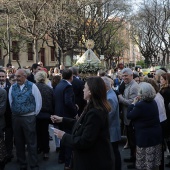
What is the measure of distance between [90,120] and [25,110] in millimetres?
2750

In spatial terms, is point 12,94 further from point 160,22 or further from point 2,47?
point 2,47

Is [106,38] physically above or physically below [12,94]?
above

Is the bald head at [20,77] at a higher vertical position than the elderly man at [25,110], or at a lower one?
higher

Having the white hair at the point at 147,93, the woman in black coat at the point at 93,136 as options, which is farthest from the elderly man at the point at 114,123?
the woman in black coat at the point at 93,136

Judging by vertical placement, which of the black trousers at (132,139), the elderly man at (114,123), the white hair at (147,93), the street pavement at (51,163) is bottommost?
the street pavement at (51,163)

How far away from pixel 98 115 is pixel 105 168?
1.89ft

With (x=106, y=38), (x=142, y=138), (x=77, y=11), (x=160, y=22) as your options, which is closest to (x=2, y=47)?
(x=106, y=38)

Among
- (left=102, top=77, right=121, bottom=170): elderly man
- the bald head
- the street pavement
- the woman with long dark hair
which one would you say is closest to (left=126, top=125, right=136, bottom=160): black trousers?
the street pavement

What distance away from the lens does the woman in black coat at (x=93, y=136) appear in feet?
10.5

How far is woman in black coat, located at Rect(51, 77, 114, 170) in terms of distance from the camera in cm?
320

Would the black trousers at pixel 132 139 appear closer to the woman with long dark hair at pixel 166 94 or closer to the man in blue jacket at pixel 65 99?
the woman with long dark hair at pixel 166 94

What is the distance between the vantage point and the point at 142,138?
491 cm

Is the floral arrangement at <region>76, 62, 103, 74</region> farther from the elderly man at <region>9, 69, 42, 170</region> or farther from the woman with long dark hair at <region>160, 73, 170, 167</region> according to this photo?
the elderly man at <region>9, 69, 42, 170</region>

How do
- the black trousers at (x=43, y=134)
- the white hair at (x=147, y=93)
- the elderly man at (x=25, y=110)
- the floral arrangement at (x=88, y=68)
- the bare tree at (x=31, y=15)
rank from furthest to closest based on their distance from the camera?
1. the bare tree at (x=31, y=15)
2. the floral arrangement at (x=88, y=68)
3. the black trousers at (x=43, y=134)
4. the elderly man at (x=25, y=110)
5. the white hair at (x=147, y=93)
